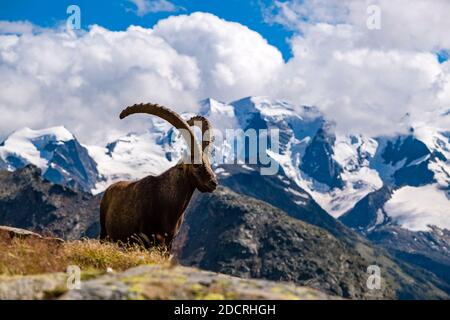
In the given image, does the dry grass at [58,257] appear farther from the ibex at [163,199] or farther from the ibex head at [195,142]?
Answer: the ibex head at [195,142]

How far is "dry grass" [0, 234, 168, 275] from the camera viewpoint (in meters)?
12.8

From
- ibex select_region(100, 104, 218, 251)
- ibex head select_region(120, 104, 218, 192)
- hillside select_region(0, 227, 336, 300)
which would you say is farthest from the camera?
ibex head select_region(120, 104, 218, 192)

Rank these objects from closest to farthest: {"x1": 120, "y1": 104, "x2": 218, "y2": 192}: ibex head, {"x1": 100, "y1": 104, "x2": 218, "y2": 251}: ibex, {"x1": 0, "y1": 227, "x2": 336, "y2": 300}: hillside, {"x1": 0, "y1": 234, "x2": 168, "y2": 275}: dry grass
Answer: {"x1": 0, "y1": 227, "x2": 336, "y2": 300}: hillside
{"x1": 0, "y1": 234, "x2": 168, "y2": 275}: dry grass
{"x1": 100, "y1": 104, "x2": 218, "y2": 251}: ibex
{"x1": 120, "y1": 104, "x2": 218, "y2": 192}: ibex head

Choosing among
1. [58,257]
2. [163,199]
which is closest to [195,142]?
[163,199]

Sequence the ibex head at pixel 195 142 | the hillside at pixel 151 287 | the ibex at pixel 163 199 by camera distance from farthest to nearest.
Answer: the ibex head at pixel 195 142
the ibex at pixel 163 199
the hillside at pixel 151 287

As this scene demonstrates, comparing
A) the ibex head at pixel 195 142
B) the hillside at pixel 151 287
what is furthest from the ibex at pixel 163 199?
the hillside at pixel 151 287

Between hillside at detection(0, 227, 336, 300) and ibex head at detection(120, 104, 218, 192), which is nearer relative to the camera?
hillside at detection(0, 227, 336, 300)

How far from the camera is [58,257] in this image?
47.3ft

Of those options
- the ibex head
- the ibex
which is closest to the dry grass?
the ibex

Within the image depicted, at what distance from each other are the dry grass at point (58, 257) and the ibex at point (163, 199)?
4.29m

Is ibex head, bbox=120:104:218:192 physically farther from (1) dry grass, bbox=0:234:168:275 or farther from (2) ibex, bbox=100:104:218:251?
(1) dry grass, bbox=0:234:168:275

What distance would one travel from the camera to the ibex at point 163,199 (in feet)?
71.6

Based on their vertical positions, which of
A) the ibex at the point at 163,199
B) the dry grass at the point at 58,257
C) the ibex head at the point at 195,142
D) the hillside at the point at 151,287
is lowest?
the hillside at the point at 151,287
